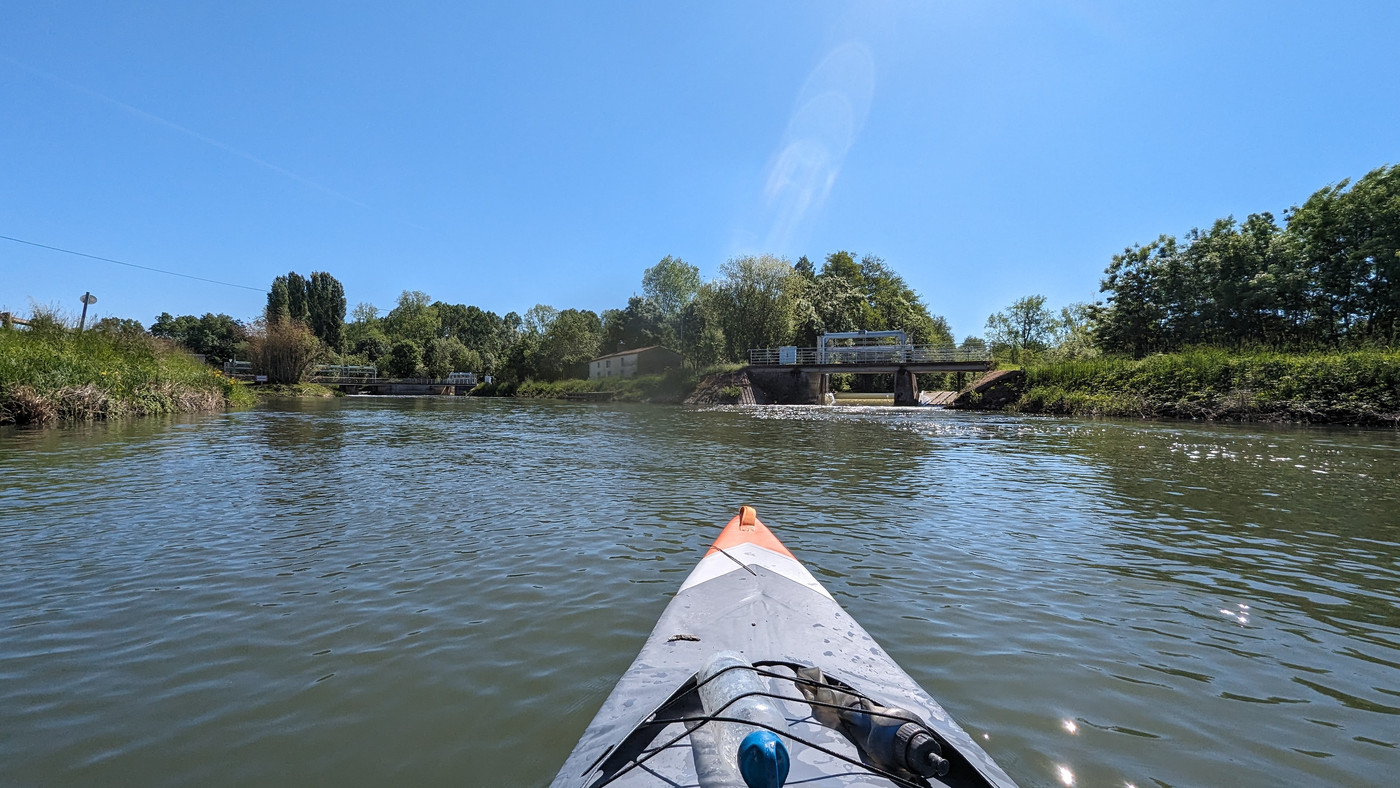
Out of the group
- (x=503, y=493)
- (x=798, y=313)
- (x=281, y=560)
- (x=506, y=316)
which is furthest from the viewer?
(x=506, y=316)

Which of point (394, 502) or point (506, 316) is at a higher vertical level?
point (506, 316)

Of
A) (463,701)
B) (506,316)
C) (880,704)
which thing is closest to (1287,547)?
(880,704)

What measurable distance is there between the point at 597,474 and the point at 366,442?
8.01m

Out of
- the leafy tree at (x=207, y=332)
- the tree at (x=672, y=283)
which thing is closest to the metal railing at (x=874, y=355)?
the tree at (x=672, y=283)

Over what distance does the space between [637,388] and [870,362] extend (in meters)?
19.5

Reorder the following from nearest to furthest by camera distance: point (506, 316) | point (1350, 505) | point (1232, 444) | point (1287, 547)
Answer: point (1287, 547) → point (1350, 505) → point (1232, 444) → point (506, 316)

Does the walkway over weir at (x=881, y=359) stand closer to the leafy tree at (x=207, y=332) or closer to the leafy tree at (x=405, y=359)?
the leafy tree at (x=405, y=359)

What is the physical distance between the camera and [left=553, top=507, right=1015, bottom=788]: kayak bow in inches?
71.5

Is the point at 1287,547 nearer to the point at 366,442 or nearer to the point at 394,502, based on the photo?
the point at 394,502

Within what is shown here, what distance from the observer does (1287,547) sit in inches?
227

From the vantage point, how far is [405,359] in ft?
236

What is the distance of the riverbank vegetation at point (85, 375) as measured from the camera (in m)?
15.0

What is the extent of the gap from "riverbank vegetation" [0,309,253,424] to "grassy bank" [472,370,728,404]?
29.6m

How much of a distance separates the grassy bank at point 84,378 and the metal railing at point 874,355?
32.2m
